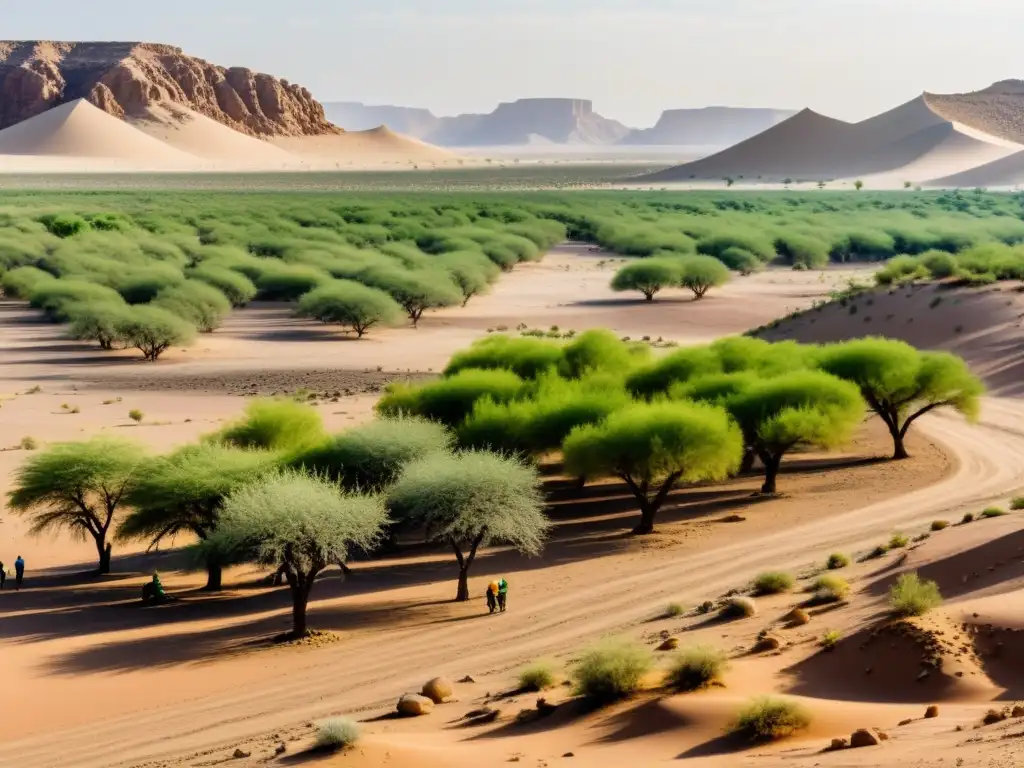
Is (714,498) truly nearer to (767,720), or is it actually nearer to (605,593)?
(605,593)

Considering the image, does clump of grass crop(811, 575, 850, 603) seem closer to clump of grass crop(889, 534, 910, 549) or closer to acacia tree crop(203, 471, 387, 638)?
clump of grass crop(889, 534, 910, 549)

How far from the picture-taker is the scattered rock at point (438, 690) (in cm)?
2017

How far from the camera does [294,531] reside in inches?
974

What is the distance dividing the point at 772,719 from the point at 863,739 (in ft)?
4.55

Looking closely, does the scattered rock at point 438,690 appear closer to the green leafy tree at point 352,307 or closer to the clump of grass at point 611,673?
the clump of grass at point 611,673

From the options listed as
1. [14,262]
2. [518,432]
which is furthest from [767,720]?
[14,262]

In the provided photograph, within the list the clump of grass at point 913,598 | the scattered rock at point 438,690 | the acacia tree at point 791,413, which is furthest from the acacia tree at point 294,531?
the acacia tree at point 791,413

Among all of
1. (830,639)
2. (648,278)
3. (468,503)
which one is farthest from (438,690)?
(648,278)

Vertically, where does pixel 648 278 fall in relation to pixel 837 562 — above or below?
above

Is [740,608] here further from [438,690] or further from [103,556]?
[103,556]

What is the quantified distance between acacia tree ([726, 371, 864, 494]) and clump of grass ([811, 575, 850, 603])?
1017cm

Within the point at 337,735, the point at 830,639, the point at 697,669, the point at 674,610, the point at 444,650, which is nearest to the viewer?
the point at 337,735

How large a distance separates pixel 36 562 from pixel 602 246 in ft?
279

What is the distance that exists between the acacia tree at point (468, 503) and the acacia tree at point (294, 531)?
4.29 ft
